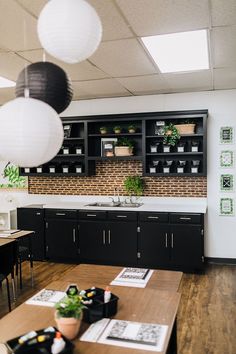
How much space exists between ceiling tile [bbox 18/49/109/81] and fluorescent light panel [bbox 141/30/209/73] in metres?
0.80

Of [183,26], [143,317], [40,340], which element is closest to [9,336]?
[40,340]

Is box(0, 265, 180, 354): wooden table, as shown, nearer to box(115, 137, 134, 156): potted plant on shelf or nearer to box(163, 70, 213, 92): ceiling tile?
box(163, 70, 213, 92): ceiling tile

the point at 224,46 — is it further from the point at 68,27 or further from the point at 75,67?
the point at 68,27

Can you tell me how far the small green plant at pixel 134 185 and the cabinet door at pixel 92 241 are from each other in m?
0.81

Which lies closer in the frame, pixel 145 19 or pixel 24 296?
pixel 145 19

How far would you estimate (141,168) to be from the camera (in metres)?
6.17

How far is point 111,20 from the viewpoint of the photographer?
2.95 metres

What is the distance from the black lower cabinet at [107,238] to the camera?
220 inches

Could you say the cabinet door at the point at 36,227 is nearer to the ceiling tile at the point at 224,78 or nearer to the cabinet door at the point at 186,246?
the cabinet door at the point at 186,246

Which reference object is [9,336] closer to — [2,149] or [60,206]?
[2,149]

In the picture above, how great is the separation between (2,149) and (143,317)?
1240 millimetres

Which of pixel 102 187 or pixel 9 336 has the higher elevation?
pixel 102 187

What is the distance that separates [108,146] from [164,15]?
3.40 metres

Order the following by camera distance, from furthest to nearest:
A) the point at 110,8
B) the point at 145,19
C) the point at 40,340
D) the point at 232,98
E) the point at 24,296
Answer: the point at 232,98 → the point at 24,296 → the point at 145,19 → the point at 110,8 → the point at 40,340
